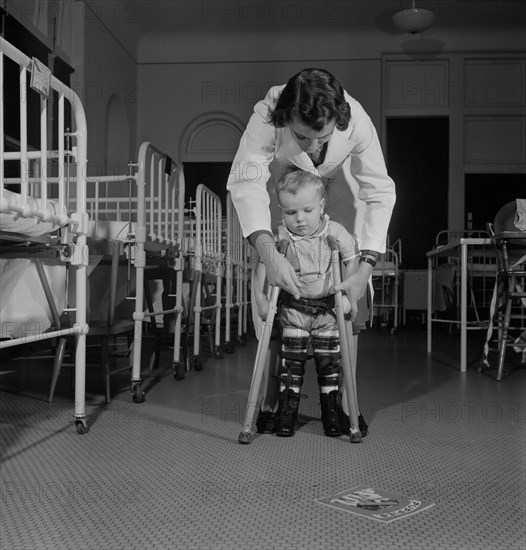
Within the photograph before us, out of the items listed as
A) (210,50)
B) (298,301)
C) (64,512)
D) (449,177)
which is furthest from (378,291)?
(64,512)

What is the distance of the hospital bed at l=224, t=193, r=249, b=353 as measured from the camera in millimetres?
4395

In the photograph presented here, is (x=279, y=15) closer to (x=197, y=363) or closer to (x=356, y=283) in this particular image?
(x=197, y=363)

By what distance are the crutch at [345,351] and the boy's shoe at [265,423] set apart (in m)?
0.26

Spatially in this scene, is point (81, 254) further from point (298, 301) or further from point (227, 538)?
point (227, 538)

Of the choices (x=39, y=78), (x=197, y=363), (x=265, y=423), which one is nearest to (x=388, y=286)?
(x=197, y=363)

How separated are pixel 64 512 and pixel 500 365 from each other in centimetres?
251

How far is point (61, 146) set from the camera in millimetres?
1830

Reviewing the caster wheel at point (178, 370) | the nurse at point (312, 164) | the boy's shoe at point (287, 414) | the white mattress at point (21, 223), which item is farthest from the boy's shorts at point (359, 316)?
the caster wheel at point (178, 370)

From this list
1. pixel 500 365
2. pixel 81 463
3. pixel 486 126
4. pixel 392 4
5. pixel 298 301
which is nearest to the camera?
pixel 81 463

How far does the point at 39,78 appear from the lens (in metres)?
1.69

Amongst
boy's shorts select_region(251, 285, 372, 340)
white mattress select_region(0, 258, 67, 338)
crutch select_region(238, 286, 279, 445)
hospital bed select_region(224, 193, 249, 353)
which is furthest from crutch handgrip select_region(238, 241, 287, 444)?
hospital bed select_region(224, 193, 249, 353)

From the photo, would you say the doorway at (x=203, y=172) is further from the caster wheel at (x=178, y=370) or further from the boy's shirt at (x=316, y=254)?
the boy's shirt at (x=316, y=254)

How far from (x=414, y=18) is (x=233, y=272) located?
426 cm

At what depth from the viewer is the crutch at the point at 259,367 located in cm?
181
